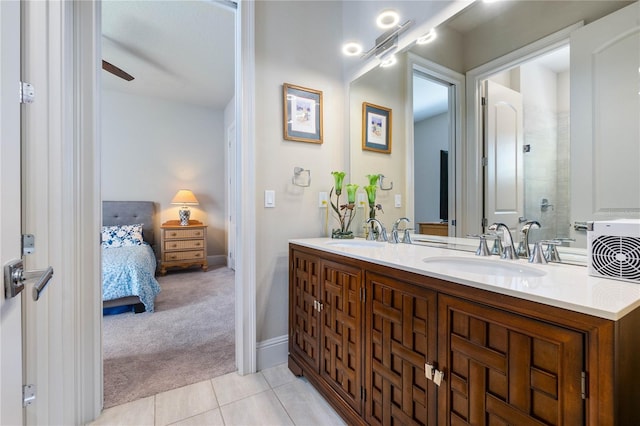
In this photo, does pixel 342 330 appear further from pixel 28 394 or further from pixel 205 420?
pixel 28 394

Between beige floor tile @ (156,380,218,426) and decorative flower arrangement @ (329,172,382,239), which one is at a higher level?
decorative flower arrangement @ (329,172,382,239)

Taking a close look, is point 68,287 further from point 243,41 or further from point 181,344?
point 243,41

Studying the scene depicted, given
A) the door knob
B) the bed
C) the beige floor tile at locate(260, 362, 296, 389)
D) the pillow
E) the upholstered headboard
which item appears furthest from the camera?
the upholstered headboard

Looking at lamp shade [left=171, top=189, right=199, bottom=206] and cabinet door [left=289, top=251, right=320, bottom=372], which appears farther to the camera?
lamp shade [left=171, top=189, right=199, bottom=206]

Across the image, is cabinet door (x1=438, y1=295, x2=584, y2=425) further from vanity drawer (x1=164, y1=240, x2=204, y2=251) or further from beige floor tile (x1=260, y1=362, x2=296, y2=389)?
vanity drawer (x1=164, y1=240, x2=204, y2=251)

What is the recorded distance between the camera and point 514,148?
128 cm

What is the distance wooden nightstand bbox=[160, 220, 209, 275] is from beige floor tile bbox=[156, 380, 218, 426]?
10.1ft

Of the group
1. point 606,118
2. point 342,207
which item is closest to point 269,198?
point 342,207

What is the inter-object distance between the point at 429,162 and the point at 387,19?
1011 millimetres

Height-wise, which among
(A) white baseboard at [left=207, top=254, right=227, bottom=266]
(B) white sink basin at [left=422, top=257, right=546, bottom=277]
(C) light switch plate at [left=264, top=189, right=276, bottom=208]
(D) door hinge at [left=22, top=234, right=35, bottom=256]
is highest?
(C) light switch plate at [left=264, top=189, right=276, bottom=208]

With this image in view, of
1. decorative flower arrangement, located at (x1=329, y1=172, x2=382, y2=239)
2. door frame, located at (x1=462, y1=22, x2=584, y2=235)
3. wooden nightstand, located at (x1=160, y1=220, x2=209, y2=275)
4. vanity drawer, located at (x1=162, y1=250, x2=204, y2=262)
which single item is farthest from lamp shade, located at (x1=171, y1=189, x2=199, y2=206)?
door frame, located at (x1=462, y1=22, x2=584, y2=235)

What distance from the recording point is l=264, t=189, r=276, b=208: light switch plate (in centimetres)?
192

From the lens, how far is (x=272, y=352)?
6.40 feet

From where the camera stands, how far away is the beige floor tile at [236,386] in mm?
1622
